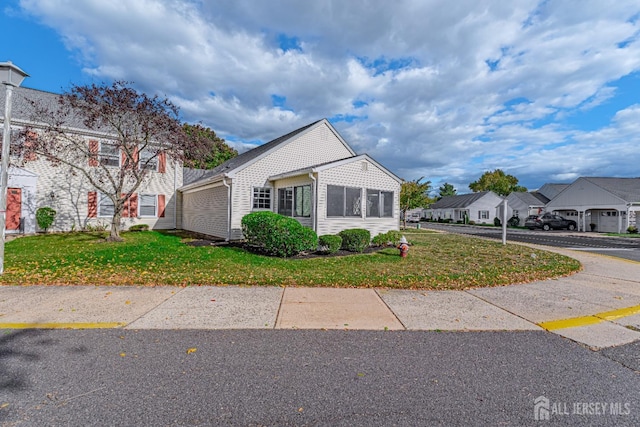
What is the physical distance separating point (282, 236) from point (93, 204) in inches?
551

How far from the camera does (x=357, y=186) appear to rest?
12.3 metres

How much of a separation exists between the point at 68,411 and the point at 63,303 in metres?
3.36

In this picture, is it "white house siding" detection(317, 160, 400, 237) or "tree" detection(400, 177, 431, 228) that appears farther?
"tree" detection(400, 177, 431, 228)

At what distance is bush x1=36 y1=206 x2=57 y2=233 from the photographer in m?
15.4

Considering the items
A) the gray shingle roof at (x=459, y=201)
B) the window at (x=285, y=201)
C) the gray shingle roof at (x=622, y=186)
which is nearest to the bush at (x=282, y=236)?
the window at (x=285, y=201)

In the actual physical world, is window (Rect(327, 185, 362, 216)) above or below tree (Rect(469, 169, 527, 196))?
below

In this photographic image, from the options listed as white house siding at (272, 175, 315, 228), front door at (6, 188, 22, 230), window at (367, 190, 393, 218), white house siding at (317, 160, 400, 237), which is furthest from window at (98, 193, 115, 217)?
window at (367, 190, 393, 218)

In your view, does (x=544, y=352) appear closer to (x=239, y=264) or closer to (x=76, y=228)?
(x=239, y=264)

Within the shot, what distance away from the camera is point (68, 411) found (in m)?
2.41

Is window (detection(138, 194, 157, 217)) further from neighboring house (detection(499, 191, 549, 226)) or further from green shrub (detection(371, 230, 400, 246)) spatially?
neighboring house (detection(499, 191, 549, 226))

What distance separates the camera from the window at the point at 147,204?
61.3 feet

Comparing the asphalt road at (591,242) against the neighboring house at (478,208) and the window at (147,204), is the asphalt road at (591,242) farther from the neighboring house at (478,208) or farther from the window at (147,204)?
the neighboring house at (478,208)

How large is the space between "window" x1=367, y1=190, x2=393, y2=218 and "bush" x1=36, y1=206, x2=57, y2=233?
15.9 metres

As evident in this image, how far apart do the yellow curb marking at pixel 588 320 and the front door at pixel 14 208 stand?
21.0 meters
